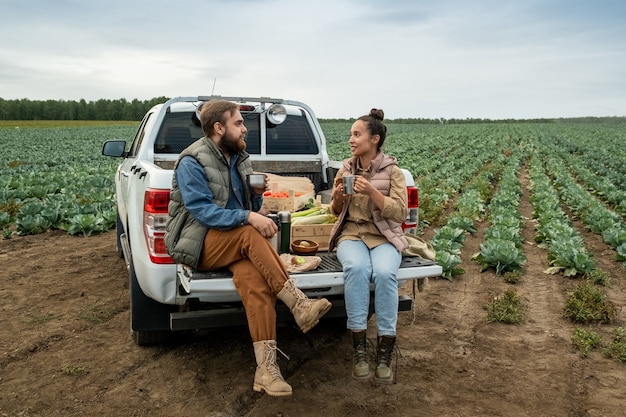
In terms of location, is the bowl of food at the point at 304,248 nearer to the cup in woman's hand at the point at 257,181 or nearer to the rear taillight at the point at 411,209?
the cup in woman's hand at the point at 257,181

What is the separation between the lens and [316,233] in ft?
15.4

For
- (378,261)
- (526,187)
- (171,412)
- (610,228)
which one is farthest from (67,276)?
(526,187)

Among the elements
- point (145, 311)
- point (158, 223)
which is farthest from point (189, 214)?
point (145, 311)

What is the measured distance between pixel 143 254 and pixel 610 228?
8664 mm

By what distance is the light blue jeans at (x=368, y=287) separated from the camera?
4055mm

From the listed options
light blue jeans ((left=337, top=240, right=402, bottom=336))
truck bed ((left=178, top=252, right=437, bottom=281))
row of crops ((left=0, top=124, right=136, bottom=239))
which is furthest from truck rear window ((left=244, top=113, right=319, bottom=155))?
row of crops ((left=0, top=124, right=136, bottom=239))

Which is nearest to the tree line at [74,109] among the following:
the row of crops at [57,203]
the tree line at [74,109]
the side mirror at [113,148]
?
the tree line at [74,109]

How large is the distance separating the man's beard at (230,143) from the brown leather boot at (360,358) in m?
1.56

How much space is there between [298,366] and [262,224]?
4.67 feet

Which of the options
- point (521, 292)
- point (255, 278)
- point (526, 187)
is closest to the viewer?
point (255, 278)

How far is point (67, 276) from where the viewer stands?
714cm

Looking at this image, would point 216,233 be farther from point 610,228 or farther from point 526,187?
point 526,187

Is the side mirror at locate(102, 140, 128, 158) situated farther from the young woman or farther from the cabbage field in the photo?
the cabbage field

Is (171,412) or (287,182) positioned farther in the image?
(287,182)
